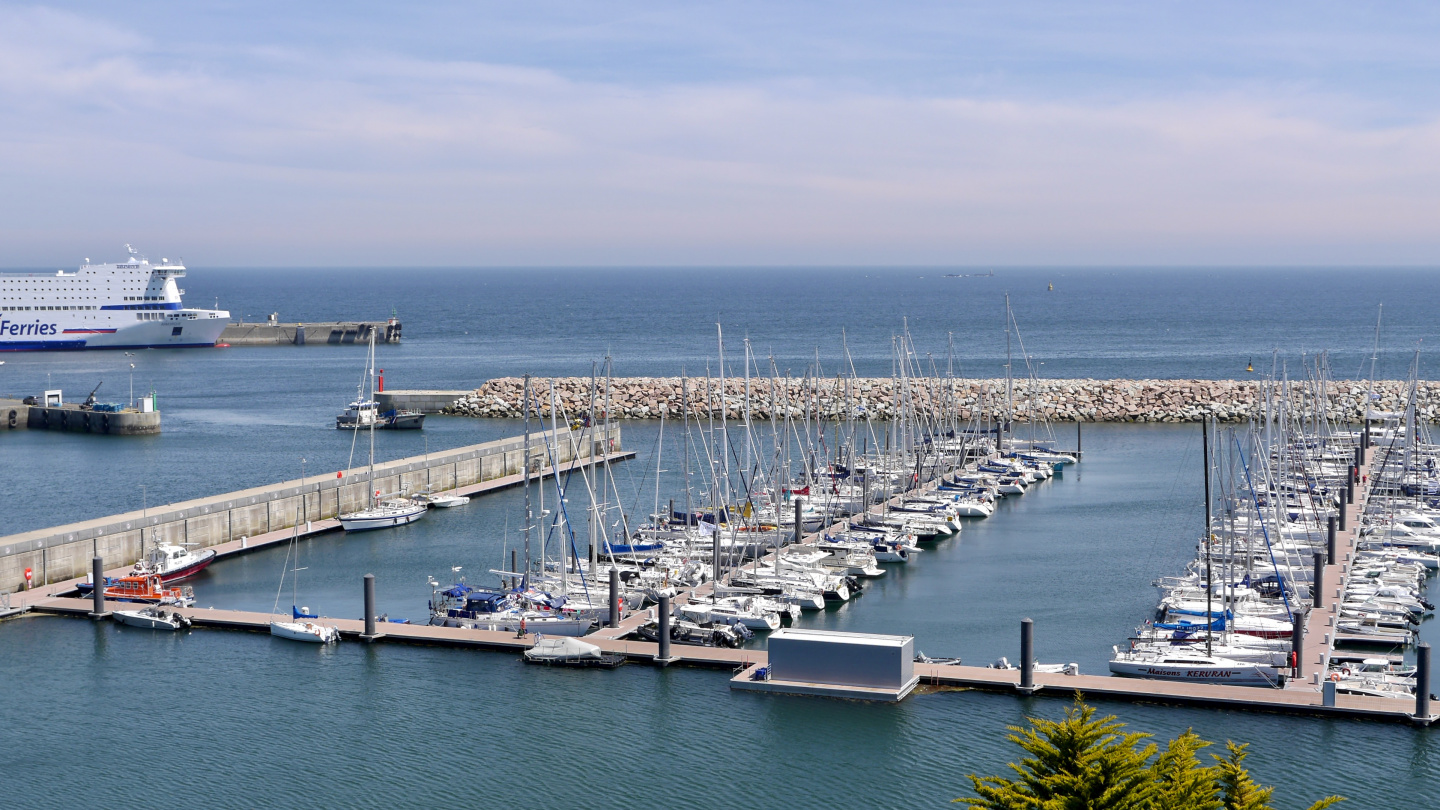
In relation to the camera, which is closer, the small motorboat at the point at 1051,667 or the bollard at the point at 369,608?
the small motorboat at the point at 1051,667

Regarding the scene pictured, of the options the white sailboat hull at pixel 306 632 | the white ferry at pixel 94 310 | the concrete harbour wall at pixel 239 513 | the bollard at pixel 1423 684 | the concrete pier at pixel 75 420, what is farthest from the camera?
the white ferry at pixel 94 310

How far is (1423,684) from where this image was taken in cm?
2852

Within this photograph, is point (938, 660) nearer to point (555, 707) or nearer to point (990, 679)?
point (990, 679)

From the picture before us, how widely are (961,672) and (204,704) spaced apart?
1674 cm

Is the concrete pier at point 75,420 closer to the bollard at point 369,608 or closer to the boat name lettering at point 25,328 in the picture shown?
the bollard at point 369,608

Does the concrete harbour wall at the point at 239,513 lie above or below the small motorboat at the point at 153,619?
above

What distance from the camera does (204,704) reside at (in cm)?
3212

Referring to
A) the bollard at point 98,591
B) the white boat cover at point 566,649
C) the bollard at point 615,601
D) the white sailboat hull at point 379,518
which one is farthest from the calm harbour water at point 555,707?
the bollard at point 615,601

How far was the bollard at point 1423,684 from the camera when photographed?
93.5ft

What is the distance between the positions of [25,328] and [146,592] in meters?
122

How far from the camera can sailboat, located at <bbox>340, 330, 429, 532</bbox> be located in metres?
52.2

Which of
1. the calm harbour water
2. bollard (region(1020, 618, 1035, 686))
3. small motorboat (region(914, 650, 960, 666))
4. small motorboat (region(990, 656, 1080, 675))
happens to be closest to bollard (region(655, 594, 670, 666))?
the calm harbour water

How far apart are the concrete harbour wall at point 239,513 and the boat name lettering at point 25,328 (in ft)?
329

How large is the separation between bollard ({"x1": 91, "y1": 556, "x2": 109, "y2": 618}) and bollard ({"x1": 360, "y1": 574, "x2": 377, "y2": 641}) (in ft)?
25.2
